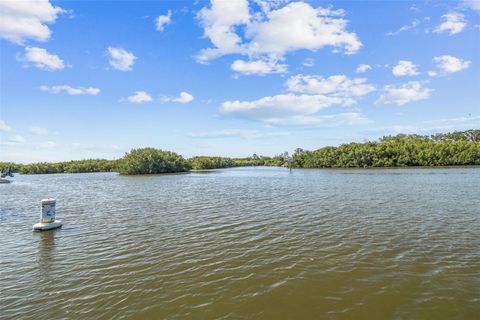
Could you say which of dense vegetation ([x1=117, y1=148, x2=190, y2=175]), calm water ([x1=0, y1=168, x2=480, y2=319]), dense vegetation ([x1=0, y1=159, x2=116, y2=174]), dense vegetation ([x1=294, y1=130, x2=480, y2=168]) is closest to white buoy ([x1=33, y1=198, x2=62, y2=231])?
calm water ([x1=0, y1=168, x2=480, y2=319])

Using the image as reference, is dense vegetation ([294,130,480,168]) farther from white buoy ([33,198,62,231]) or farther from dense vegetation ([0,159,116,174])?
white buoy ([33,198,62,231])

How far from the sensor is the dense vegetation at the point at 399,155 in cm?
10653

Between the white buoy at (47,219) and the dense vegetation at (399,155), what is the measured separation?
123m

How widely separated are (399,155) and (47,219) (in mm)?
127024

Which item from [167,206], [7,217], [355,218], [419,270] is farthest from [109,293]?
[7,217]

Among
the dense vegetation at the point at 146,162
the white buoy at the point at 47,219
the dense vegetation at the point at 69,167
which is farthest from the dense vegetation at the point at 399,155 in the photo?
the white buoy at the point at 47,219

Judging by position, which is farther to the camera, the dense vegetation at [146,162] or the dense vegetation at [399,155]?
the dense vegetation at [146,162]

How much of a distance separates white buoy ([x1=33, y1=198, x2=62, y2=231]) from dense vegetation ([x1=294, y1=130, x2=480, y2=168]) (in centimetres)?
12317

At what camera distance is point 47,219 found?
17.4 meters

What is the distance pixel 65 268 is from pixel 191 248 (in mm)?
4842

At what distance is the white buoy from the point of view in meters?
16.8

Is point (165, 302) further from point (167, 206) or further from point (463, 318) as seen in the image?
point (167, 206)

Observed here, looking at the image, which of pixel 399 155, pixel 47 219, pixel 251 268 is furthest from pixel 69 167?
pixel 251 268

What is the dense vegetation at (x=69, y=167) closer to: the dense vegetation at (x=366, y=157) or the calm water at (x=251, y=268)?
the dense vegetation at (x=366, y=157)
